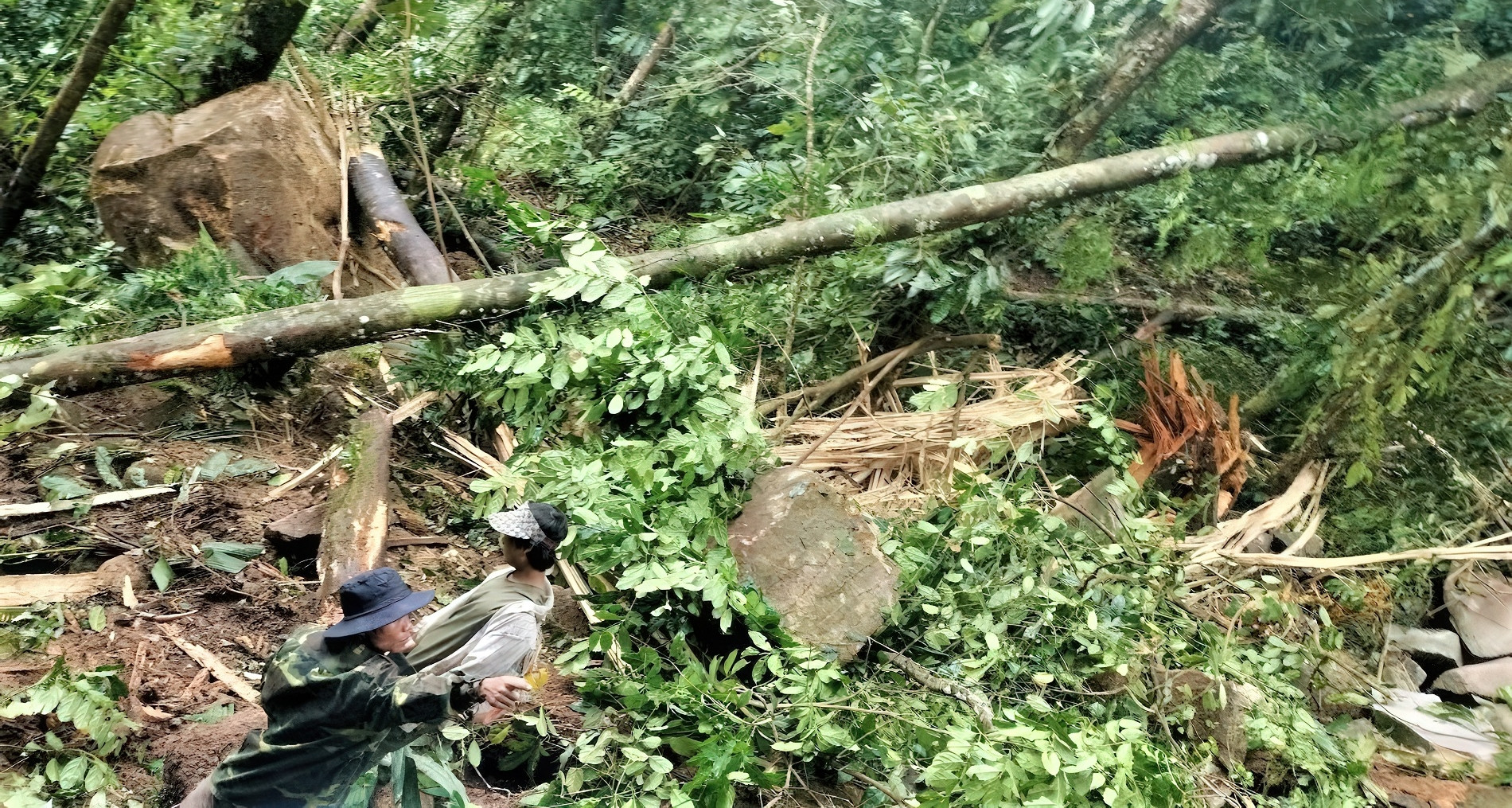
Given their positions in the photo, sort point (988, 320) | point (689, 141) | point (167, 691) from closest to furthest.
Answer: point (167, 691) < point (988, 320) < point (689, 141)

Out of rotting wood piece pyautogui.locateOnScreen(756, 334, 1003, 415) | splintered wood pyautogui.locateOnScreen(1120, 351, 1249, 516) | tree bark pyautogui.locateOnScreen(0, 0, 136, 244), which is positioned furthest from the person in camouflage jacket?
tree bark pyautogui.locateOnScreen(0, 0, 136, 244)

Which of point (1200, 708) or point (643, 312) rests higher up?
point (643, 312)

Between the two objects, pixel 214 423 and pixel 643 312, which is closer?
pixel 643 312

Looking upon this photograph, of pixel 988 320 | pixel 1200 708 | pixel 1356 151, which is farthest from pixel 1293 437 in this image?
pixel 1200 708

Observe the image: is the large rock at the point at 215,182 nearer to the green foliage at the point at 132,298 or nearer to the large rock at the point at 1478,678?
the green foliage at the point at 132,298

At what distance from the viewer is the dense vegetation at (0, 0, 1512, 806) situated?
11.4 ft

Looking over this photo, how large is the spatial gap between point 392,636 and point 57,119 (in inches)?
194

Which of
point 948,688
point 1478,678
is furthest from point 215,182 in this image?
point 1478,678

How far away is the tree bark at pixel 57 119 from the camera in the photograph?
5.39m

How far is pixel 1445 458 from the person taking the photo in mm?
5855

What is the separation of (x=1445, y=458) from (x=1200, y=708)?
3.12 metres

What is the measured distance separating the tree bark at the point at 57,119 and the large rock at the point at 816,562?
15.7 feet

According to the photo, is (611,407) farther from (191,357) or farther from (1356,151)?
(1356,151)

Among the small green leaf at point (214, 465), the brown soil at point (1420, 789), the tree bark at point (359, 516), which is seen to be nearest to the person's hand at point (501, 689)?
the tree bark at point (359, 516)
